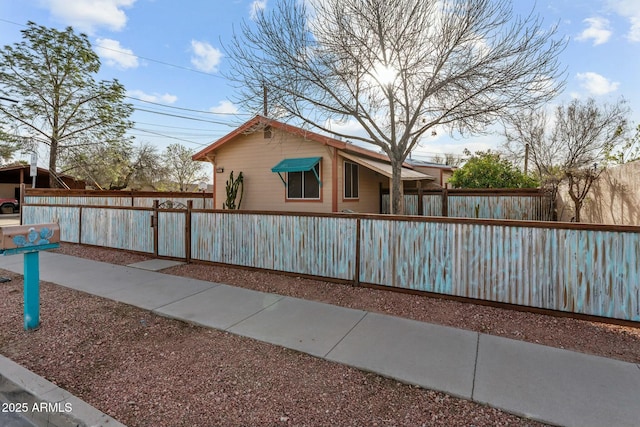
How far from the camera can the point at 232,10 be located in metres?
7.57

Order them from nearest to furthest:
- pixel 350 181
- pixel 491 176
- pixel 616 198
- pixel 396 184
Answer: pixel 616 198
pixel 396 184
pixel 350 181
pixel 491 176

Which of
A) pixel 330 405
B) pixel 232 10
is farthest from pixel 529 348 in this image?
pixel 232 10

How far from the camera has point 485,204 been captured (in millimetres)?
11250

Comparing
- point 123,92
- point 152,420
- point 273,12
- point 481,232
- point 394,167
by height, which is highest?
point 123,92

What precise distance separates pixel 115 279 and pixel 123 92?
1968cm

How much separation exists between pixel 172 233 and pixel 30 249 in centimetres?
395

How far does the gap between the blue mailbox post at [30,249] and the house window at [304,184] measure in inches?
287

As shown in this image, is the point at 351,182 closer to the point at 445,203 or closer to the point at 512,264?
the point at 445,203

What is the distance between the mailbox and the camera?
369cm

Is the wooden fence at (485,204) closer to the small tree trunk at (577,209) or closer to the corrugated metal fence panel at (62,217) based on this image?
the small tree trunk at (577,209)

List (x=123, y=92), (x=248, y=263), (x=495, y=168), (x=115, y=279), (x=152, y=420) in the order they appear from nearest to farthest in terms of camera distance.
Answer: (x=152, y=420)
(x=115, y=279)
(x=248, y=263)
(x=495, y=168)
(x=123, y=92)

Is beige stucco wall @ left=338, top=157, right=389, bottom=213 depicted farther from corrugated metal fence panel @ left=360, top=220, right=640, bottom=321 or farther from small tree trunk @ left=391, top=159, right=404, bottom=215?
corrugated metal fence panel @ left=360, top=220, right=640, bottom=321

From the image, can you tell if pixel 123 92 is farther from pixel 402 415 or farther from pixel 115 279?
pixel 402 415

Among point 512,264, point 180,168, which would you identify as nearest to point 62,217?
point 512,264
